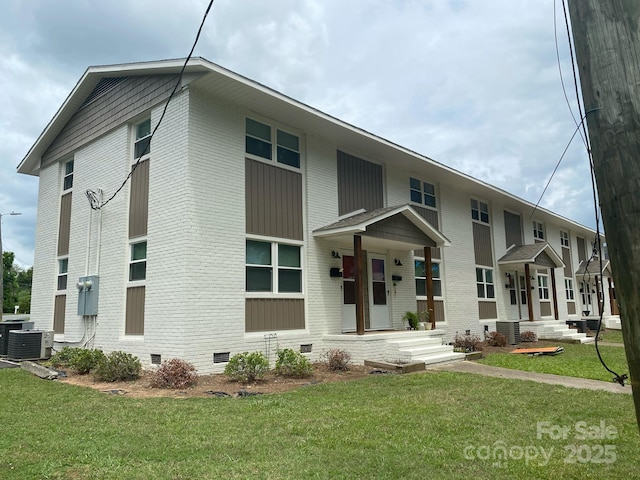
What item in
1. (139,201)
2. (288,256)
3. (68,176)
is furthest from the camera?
(68,176)

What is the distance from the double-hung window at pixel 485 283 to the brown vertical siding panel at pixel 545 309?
4.46m

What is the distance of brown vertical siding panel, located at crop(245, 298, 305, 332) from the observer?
438 inches

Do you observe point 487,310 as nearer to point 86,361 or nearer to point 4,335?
point 86,361

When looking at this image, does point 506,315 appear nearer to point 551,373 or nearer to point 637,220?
point 551,373

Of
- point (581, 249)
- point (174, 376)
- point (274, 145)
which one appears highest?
point (274, 145)

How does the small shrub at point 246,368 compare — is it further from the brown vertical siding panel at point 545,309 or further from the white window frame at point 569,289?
the white window frame at point 569,289

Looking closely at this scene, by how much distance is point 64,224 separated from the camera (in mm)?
14961

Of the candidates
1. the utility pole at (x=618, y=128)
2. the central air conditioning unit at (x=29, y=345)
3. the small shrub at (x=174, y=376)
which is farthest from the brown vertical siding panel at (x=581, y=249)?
the utility pole at (x=618, y=128)

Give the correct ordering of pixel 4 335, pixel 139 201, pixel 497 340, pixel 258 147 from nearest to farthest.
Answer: pixel 139 201 < pixel 258 147 < pixel 4 335 < pixel 497 340

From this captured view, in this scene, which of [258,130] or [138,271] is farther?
[258,130]

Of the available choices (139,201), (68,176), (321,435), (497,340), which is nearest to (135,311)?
(139,201)

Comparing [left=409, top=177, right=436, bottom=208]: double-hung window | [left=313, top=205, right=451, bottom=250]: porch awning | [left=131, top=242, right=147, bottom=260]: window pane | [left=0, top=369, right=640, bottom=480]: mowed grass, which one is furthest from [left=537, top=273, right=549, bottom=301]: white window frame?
[left=131, top=242, right=147, bottom=260]: window pane

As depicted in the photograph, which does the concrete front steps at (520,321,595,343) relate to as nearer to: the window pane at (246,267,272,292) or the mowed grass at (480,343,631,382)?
the mowed grass at (480,343,631,382)

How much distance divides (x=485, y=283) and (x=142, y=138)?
1458 cm
